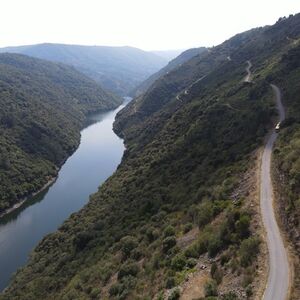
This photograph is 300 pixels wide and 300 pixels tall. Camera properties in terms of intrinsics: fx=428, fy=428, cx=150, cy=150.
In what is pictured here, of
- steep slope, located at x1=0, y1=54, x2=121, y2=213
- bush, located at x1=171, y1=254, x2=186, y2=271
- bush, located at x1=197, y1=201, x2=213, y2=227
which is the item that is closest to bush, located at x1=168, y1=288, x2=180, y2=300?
bush, located at x1=171, y1=254, x2=186, y2=271

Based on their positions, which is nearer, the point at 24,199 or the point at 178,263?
the point at 178,263

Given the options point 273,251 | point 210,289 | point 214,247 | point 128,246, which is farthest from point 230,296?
point 128,246

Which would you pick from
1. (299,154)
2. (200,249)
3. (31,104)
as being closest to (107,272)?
(200,249)

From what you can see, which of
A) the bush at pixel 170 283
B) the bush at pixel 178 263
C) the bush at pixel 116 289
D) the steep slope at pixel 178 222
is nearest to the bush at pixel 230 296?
the steep slope at pixel 178 222

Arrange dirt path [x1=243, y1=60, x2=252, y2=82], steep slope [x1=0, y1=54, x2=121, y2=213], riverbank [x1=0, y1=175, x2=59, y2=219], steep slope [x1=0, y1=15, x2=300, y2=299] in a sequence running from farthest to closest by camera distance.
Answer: steep slope [x1=0, y1=54, x2=121, y2=213] → dirt path [x1=243, y1=60, x2=252, y2=82] → riverbank [x1=0, y1=175, x2=59, y2=219] → steep slope [x1=0, y1=15, x2=300, y2=299]

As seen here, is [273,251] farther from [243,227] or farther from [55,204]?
[55,204]

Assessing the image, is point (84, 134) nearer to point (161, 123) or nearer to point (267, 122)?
point (161, 123)

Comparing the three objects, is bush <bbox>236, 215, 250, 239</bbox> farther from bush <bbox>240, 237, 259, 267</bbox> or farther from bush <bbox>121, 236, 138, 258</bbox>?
bush <bbox>121, 236, 138, 258</bbox>
